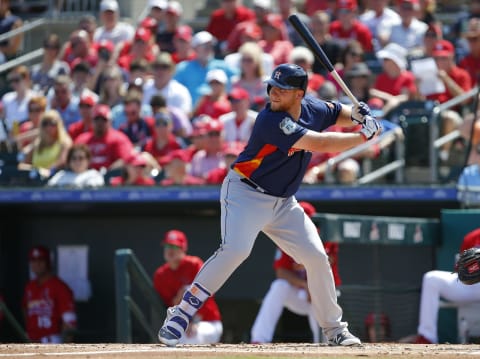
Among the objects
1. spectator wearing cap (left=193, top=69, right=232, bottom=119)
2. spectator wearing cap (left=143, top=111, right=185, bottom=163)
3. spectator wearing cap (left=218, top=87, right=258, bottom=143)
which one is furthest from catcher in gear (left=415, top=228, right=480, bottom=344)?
spectator wearing cap (left=193, top=69, right=232, bottom=119)

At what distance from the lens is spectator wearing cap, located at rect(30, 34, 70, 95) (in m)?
13.3

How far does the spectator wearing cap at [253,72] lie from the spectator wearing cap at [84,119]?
1.45 metres

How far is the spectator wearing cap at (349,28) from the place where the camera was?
1195 cm

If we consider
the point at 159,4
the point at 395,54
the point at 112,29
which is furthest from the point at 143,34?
the point at 395,54

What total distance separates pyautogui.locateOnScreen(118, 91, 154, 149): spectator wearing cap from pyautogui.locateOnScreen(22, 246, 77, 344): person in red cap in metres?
1.53

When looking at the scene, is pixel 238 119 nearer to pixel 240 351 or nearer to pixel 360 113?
pixel 360 113

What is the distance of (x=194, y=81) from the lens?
12102 mm

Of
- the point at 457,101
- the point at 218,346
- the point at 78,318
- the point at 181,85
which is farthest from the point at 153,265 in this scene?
the point at 218,346

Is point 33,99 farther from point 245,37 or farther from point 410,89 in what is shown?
point 410,89

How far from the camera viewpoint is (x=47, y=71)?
13.6 metres

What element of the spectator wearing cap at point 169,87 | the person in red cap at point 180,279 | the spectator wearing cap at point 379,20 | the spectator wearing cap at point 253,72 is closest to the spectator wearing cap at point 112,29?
the spectator wearing cap at point 169,87

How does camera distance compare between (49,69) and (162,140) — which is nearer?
(162,140)

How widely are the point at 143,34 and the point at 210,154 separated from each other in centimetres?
303

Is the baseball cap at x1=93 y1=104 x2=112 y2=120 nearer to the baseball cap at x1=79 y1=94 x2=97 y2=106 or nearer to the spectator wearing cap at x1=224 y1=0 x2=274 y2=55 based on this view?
the baseball cap at x1=79 y1=94 x2=97 y2=106
